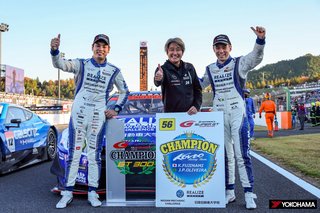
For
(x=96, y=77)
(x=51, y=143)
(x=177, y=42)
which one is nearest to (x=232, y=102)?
(x=177, y=42)

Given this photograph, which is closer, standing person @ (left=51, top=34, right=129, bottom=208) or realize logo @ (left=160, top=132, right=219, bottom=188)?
realize logo @ (left=160, top=132, right=219, bottom=188)

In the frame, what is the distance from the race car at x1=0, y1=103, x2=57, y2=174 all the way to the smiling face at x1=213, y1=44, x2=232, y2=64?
3.89 meters

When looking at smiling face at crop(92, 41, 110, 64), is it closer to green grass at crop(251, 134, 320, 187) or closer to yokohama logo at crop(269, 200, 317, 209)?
yokohama logo at crop(269, 200, 317, 209)

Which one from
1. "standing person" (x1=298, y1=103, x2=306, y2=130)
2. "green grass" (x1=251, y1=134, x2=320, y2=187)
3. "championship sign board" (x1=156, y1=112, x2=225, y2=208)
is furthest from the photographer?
"standing person" (x1=298, y1=103, x2=306, y2=130)

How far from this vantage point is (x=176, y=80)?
4023 mm

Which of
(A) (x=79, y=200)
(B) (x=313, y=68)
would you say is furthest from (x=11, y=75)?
(B) (x=313, y=68)

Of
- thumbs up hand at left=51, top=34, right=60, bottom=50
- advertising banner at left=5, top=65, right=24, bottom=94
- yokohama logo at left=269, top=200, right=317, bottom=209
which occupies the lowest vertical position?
yokohama logo at left=269, top=200, right=317, bottom=209

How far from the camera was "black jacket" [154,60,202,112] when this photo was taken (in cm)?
402

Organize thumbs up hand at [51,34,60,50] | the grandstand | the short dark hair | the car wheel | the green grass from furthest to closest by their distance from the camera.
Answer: the grandstand, the car wheel, the green grass, the short dark hair, thumbs up hand at [51,34,60,50]

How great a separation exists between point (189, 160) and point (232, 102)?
842 millimetres

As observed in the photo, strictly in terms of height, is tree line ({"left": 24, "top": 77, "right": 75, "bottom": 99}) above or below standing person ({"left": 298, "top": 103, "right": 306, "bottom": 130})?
above

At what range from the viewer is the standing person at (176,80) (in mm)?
3988

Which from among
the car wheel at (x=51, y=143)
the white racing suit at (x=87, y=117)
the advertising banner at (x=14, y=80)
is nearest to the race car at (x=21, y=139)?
the car wheel at (x=51, y=143)

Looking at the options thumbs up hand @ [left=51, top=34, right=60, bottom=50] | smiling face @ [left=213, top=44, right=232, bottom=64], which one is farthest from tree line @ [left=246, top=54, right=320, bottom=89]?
thumbs up hand @ [left=51, top=34, right=60, bottom=50]
